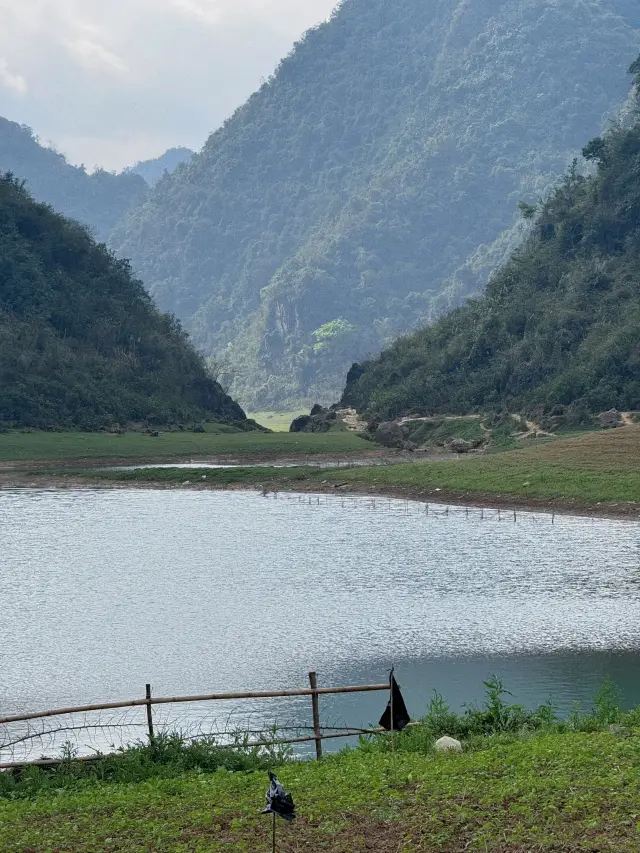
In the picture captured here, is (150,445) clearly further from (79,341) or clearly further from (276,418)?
(276,418)

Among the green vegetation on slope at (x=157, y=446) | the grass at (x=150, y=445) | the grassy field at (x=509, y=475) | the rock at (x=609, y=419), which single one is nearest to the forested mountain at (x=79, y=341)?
the green vegetation on slope at (x=157, y=446)

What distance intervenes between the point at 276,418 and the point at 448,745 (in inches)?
5704

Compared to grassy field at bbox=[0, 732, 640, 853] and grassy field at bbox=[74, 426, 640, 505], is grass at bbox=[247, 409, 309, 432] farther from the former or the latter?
grassy field at bbox=[0, 732, 640, 853]

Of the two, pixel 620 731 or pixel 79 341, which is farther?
pixel 79 341

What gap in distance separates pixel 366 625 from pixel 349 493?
91.7ft

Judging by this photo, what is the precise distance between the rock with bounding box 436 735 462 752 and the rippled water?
3.87 meters

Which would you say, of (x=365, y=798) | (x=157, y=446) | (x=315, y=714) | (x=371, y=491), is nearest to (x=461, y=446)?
(x=157, y=446)

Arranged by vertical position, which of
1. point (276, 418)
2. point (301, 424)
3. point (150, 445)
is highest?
point (276, 418)

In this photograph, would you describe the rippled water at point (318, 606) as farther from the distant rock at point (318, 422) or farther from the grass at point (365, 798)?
the distant rock at point (318, 422)

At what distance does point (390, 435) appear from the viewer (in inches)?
3044

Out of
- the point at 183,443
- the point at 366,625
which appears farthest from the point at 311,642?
the point at 183,443

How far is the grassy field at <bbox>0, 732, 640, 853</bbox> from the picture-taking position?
11797mm

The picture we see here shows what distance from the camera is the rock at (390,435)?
250ft

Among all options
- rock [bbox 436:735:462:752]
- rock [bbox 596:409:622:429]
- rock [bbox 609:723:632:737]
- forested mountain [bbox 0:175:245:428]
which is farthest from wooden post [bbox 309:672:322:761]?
forested mountain [bbox 0:175:245:428]
